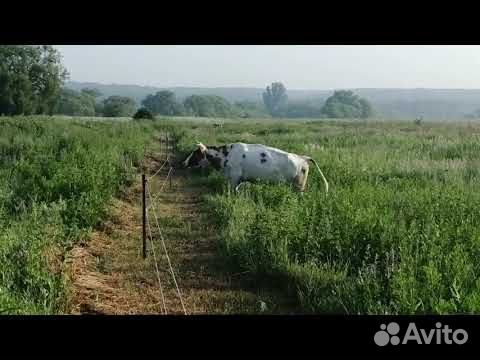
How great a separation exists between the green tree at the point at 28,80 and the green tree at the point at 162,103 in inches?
633

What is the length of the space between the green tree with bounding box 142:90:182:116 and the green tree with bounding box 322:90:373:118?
3251cm

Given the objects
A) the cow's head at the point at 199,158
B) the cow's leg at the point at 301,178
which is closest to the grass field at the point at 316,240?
the cow's leg at the point at 301,178

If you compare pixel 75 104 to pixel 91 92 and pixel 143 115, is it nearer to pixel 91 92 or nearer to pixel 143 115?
pixel 91 92

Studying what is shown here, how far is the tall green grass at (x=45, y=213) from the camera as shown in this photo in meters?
4.92

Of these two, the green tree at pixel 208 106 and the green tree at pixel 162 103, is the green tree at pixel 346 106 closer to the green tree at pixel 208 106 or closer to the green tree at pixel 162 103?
the green tree at pixel 208 106

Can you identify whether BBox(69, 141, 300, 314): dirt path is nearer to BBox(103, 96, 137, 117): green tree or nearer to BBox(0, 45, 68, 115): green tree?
BBox(0, 45, 68, 115): green tree

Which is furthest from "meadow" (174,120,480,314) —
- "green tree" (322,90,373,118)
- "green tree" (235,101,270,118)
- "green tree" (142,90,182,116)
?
"green tree" (322,90,373,118)

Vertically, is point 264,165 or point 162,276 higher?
point 264,165

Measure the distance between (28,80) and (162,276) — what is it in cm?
4639

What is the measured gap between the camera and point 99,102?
72.2 meters

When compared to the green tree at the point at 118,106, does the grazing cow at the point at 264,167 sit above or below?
below

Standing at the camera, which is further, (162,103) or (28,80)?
(162,103)

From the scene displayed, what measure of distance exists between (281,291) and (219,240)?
2.05 m
